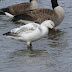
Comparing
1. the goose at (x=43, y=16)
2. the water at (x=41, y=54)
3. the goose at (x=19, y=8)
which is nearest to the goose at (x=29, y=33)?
the water at (x=41, y=54)

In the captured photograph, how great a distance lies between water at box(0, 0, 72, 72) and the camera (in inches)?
349

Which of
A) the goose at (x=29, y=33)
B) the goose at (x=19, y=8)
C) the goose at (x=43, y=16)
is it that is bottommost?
the goose at (x=19, y=8)

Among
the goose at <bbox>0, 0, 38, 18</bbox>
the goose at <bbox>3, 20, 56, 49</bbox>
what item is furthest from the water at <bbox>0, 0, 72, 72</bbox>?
the goose at <bbox>0, 0, 38, 18</bbox>

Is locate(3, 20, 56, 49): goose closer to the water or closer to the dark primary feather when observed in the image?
the water

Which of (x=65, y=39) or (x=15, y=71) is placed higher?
(x=15, y=71)

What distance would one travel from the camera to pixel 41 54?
10242 millimetres

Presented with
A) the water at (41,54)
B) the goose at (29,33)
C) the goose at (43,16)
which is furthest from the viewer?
the goose at (43,16)

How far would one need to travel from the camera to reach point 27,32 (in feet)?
34.9

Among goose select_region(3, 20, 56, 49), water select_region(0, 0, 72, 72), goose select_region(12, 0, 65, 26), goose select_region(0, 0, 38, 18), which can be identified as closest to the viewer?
water select_region(0, 0, 72, 72)

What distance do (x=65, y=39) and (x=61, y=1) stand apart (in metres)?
6.61

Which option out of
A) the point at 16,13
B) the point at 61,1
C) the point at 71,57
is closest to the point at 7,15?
the point at 16,13

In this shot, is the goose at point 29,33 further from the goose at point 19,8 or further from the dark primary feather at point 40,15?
the goose at point 19,8

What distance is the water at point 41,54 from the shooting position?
8867 mm

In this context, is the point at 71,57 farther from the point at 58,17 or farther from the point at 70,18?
the point at 70,18
